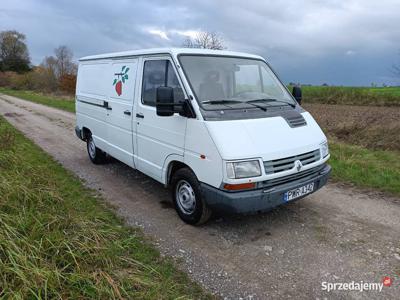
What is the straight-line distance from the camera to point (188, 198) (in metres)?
4.25

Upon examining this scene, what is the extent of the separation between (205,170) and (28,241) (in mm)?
A: 1976

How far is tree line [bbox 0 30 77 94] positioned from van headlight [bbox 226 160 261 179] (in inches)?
1675

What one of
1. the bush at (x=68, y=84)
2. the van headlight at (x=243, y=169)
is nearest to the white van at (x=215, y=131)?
the van headlight at (x=243, y=169)

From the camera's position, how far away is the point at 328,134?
10344 mm

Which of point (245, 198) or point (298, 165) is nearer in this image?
point (245, 198)

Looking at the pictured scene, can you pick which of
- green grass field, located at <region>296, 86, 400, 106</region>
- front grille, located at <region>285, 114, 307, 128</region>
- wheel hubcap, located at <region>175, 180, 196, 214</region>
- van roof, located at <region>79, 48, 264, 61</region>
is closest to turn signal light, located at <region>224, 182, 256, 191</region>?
wheel hubcap, located at <region>175, 180, 196, 214</region>

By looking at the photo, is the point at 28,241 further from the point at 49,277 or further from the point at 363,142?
the point at 363,142

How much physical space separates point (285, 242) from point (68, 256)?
2.47 metres

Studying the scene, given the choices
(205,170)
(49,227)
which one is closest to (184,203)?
(205,170)

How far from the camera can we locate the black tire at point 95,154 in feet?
23.1

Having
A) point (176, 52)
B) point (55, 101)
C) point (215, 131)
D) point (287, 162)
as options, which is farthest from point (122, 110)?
point (55, 101)

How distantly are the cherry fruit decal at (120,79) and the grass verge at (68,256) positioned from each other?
81.0 inches

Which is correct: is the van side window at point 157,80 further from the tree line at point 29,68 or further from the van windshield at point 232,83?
the tree line at point 29,68

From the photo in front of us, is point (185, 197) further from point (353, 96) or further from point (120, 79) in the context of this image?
point (353, 96)
